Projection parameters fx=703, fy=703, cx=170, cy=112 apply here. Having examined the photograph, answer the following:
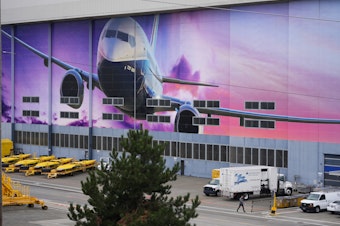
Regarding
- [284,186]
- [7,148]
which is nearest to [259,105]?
[284,186]

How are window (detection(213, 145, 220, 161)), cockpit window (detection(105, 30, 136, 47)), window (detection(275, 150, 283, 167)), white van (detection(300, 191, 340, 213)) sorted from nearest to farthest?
white van (detection(300, 191, 340, 213))
window (detection(275, 150, 283, 167))
window (detection(213, 145, 220, 161))
cockpit window (detection(105, 30, 136, 47))

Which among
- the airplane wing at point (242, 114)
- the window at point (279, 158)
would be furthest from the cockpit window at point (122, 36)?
the window at point (279, 158)

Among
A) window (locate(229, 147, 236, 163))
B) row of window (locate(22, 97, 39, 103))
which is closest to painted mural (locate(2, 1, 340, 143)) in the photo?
row of window (locate(22, 97, 39, 103))

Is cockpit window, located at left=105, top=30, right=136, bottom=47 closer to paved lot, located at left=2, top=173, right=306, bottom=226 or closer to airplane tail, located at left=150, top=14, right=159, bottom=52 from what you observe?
airplane tail, located at left=150, top=14, right=159, bottom=52

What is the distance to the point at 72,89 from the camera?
251 feet

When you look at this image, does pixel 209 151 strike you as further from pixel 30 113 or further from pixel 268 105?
pixel 30 113

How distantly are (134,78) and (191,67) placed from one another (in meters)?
7.15

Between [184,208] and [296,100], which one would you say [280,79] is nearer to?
[296,100]

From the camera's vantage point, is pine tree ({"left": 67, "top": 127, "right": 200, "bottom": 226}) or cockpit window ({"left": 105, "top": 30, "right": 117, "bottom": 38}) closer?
pine tree ({"left": 67, "top": 127, "right": 200, "bottom": 226})

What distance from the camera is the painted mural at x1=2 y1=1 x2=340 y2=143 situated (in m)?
55.9

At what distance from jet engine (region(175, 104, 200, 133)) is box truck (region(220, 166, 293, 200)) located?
13772 millimetres

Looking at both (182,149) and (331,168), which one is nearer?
(331,168)

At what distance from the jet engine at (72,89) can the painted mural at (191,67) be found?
0.11m

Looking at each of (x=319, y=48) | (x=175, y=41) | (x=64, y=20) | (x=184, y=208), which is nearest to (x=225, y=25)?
(x=175, y=41)
